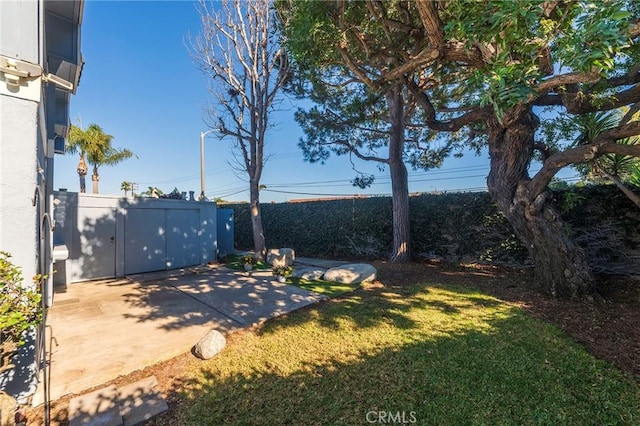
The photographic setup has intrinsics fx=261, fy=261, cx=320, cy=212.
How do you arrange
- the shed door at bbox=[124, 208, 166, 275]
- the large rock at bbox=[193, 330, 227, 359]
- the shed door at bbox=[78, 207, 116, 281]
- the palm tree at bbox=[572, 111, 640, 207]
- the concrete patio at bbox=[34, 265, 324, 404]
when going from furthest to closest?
the shed door at bbox=[124, 208, 166, 275] → the shed door at bbox=[78, 207, 116, 281] → the palm tree at bbox=[572, 111, 640, 207] → the large rock at bbox=[193, 330, 227, 359] → the concrete patio at bbox=[34, 265, 324, 404]

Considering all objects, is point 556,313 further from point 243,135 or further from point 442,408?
point 243,135

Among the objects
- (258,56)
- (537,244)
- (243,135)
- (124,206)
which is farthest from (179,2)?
(537,244)

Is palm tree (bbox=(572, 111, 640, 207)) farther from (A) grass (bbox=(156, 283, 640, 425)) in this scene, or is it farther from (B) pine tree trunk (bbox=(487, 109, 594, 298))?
(A) grass (bbox=(156, 283, 640, 425))

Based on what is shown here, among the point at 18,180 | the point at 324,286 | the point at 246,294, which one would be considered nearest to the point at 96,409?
the point at 18,180

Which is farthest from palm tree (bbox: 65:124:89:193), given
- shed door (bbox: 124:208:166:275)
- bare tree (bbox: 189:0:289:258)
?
shed door (bbox: 124:208:166:275)

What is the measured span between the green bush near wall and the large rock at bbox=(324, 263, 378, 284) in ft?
9.48

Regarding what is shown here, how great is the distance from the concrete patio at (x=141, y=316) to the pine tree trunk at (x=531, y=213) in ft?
14.2

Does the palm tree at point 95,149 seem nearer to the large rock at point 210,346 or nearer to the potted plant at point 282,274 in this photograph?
the potted plant at point 282,274

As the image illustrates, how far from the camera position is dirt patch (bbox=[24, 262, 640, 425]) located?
2701 mm

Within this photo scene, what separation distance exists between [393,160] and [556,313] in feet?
18.7

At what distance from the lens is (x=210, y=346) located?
3199mm

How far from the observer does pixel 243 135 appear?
891 cm

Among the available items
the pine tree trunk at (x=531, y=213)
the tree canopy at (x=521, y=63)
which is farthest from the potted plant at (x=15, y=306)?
the pine tree trunk at (x=531, y=213)

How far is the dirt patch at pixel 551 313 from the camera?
8.86 ft
